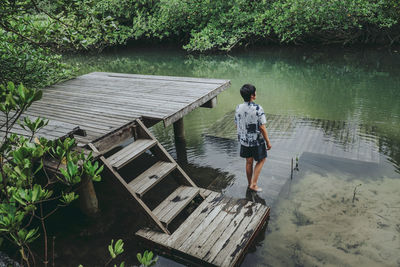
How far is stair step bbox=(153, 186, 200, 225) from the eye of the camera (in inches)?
153

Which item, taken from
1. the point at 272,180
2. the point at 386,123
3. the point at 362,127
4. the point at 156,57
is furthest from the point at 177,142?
the point at 156,57

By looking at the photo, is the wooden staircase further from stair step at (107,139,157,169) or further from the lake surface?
the lake surface

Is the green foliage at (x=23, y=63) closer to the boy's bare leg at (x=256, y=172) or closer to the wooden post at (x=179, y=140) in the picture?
the wooden post at (x=179, y=140)

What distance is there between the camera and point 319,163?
5.48m

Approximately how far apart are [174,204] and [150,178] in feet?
1.61

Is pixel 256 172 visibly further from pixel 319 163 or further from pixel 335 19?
pixel 335 19

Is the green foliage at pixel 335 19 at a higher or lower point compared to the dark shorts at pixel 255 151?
higher

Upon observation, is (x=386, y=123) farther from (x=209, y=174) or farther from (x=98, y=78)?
(x=98, y=78)

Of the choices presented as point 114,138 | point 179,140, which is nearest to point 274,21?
point 179,140

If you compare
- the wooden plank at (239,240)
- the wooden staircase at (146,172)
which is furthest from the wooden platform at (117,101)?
the wooden plank at (239,240)

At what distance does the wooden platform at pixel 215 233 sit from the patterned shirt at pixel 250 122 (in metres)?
0.88

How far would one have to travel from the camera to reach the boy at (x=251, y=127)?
4.14m

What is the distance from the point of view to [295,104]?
29.6 ft

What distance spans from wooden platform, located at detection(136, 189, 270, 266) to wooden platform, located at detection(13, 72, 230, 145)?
166cm
